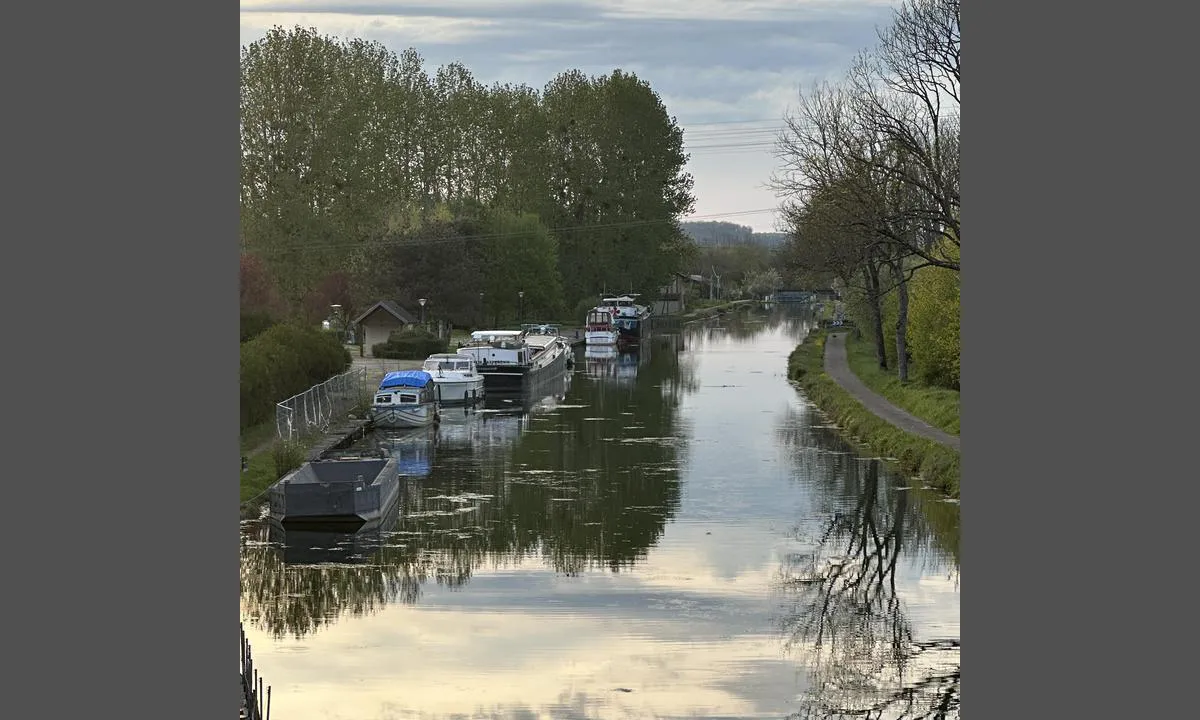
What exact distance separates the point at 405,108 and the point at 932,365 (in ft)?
161

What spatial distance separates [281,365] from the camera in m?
44.4

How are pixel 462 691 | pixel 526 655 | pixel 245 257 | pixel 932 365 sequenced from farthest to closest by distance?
pixel 245 257, pixel 932 365, pixel 526 655, pixel 462 691

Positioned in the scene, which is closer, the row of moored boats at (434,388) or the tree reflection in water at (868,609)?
the tree reflection in water at (868,609)

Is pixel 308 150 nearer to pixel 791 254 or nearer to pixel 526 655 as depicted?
pixel 791 254

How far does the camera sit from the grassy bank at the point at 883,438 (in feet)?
116

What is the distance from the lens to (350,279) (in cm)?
7481

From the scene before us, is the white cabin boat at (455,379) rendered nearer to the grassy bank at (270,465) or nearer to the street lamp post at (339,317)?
the street lamp post at (339,317)

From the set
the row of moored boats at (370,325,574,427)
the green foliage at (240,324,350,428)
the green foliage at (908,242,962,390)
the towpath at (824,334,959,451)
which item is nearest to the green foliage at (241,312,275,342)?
the green foliage at (240,324,350,428)

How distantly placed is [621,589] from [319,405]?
66.9 ft

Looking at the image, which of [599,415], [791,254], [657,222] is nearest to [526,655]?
[599,415]

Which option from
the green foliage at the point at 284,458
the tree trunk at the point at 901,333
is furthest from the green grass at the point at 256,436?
the tree trunk at the point at 901,333

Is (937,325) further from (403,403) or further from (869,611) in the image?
(869,611)

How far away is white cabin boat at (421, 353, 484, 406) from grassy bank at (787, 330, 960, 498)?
38.7ft

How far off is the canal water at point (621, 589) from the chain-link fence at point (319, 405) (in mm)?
1602
